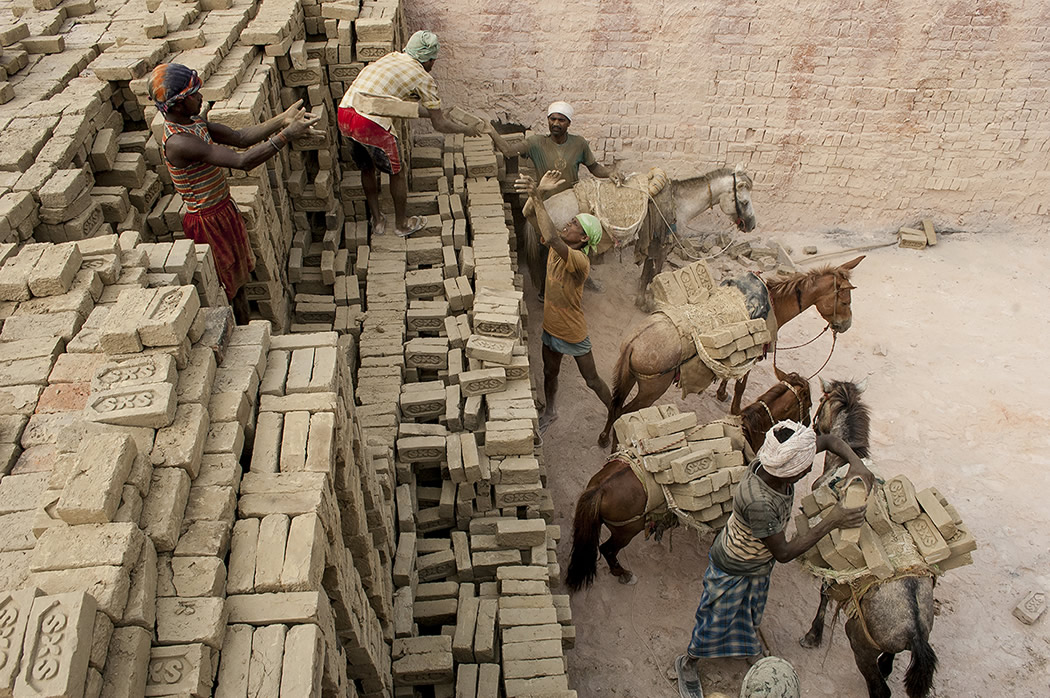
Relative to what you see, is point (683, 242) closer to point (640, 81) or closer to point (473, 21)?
point (640, 81)

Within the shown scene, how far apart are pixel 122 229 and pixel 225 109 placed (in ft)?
3.99

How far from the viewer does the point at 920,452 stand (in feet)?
24.9

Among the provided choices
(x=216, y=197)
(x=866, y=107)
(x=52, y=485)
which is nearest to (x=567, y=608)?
(x=52, y=485)

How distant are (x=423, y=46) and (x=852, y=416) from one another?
16.4ft

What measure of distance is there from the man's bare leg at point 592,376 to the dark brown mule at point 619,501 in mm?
1444

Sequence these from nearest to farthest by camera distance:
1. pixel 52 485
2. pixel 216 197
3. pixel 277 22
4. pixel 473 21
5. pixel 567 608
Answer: pixel 52 485, pixel 567 608, pixel 216 197, pixel 277 22, pixel 473 21

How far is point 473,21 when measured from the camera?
9.62m

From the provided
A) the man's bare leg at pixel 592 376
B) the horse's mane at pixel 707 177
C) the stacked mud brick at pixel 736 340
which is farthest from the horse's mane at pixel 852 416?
the horse's mane at pixel 707 177

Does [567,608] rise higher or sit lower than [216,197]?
lower

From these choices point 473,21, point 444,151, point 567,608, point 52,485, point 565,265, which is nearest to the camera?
point 52,485

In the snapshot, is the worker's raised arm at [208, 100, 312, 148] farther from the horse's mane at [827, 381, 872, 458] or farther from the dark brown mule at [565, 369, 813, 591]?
the horse's mane at [827, 381, 872, 458]

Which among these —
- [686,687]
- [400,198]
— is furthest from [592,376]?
[686,687]

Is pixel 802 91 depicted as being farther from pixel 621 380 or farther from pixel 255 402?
pixel 255 402

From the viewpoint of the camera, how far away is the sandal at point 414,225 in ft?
26.2
